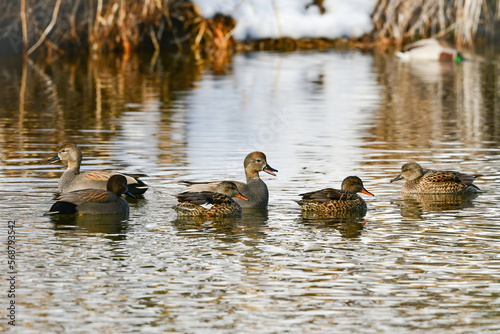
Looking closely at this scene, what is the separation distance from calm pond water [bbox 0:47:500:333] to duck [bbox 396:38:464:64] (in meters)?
7.30

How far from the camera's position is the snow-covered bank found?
33312mm

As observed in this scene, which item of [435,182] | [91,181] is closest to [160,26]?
[91,181]

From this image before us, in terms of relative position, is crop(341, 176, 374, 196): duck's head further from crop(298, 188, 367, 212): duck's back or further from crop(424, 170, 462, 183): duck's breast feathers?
crop(424, 170, 462, 183): duck's breast feathers

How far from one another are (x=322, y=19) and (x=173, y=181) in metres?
22.4

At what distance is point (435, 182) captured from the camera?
11.8 meters

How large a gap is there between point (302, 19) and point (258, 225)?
79.7 ft

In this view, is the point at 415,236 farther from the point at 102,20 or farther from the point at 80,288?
the point at 102,20

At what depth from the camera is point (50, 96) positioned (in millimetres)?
21656

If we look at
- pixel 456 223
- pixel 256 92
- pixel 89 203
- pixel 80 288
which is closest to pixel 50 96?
pixel 256 92

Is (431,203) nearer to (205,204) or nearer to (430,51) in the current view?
(205,204)

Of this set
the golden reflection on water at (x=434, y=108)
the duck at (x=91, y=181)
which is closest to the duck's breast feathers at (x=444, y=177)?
the golden reflection on water at (x=434, y=108)

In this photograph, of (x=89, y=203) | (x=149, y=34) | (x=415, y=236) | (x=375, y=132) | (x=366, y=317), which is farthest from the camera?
(x=149, y=34)

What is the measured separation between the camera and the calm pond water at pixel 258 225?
23.8ft

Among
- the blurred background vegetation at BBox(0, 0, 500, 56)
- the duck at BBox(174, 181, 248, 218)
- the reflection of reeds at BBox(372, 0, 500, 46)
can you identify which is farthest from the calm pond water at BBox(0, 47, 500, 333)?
the reflection of reeds at BBox(372, 0, 500, 46)
